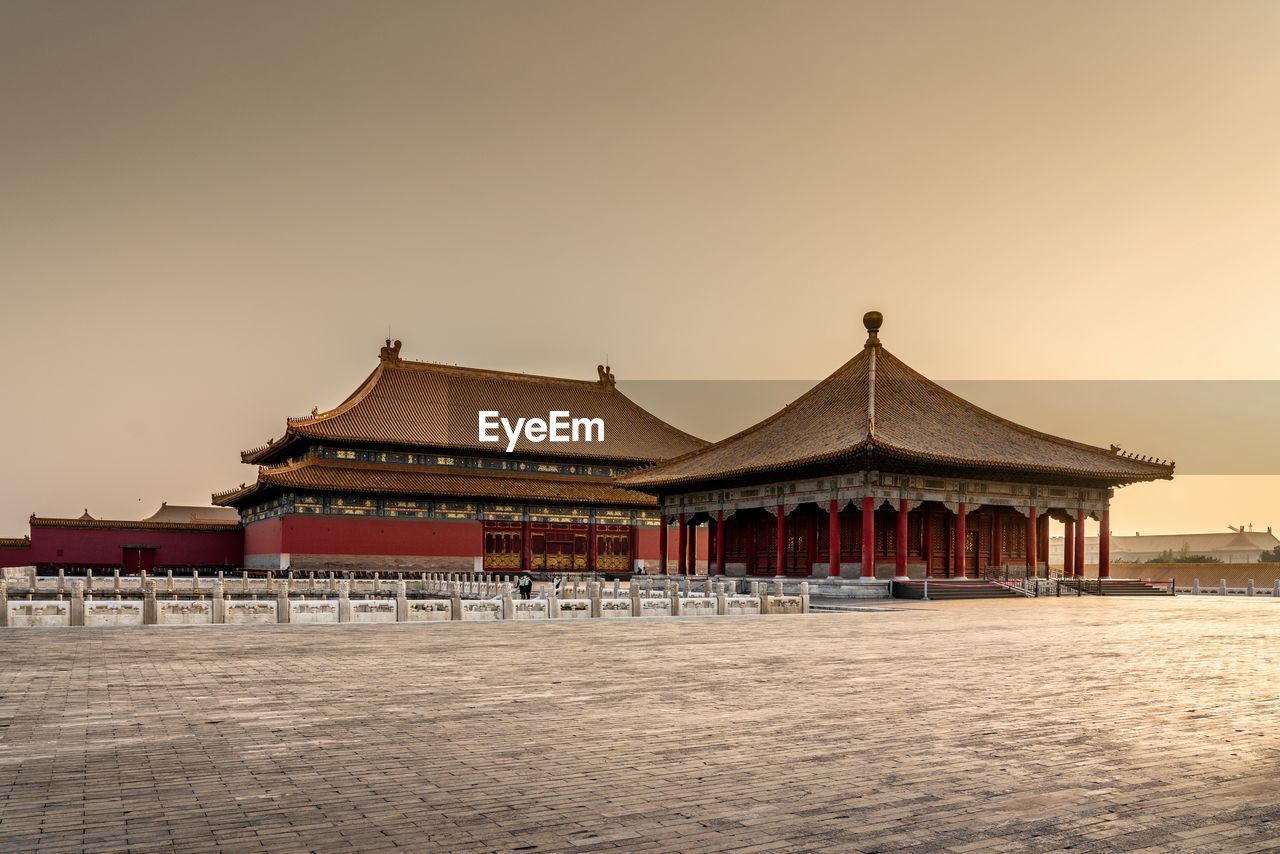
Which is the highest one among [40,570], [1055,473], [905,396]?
[905,396]

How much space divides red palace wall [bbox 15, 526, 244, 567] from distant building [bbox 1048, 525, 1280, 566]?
10563 centimetres

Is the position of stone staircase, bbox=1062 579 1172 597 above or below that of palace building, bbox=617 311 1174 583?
below

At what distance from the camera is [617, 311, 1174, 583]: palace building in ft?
124

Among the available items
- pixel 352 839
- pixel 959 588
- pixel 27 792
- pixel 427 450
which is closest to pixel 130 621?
pixel 27 792

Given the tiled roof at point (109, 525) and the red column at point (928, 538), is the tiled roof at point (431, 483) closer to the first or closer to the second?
the tiled roof at point (109, 525)

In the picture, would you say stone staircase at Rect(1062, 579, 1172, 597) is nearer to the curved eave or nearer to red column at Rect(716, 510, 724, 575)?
the curved eave

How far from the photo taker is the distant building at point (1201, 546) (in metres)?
133

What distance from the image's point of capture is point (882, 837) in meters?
5.67

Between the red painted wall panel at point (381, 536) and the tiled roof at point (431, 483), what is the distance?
5.99 ft

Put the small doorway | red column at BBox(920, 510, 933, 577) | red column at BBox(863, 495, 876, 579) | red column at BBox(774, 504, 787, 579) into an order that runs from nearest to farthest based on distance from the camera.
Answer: red column at BBox(863, 495, 876, 579) < red column at BBox(920, 510, 933, 577) < red column at BBox(774, 504, 787, 579) < the small doorway

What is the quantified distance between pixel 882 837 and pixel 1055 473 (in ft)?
123

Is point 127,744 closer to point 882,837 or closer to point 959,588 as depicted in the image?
point 882,837

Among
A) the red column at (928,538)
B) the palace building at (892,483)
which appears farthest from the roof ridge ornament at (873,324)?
the red column at (928,538)

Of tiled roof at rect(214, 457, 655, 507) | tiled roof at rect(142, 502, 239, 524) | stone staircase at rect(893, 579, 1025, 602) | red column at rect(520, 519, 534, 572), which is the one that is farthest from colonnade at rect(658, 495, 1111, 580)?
tiled roof at rect(142, 502, 239, 524)
